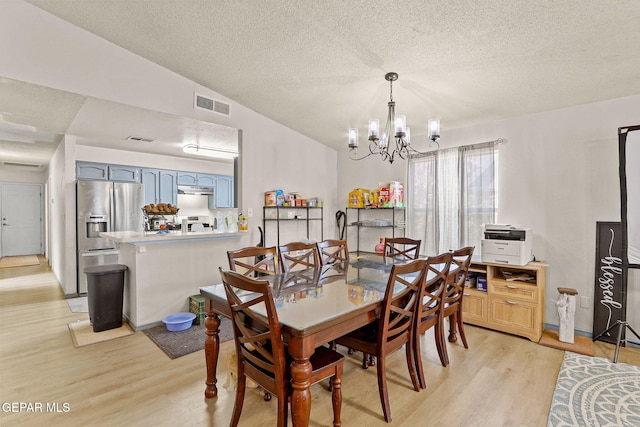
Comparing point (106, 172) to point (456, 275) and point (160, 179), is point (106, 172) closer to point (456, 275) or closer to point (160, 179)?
point (160, 179)

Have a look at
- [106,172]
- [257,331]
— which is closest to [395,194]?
[257,331]

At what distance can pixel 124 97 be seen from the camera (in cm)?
307

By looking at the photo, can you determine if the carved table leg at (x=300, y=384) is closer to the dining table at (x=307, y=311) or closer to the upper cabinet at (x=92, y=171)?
the dining table at (x=307, y=311)

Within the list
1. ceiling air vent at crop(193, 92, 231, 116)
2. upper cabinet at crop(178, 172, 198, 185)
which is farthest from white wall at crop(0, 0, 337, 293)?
upper cabinet at crop(178, 172, 198, 185)

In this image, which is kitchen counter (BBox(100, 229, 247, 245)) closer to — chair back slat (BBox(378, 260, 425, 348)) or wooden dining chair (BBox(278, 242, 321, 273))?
wooden dining chair (BBox(278, 242, 321, 273))

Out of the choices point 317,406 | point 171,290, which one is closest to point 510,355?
point 317,406

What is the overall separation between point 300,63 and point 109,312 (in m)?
3.18

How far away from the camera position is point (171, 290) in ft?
11.4

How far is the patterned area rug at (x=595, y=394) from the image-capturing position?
1.89 meters

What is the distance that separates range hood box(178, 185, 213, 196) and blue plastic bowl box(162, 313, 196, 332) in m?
3.43

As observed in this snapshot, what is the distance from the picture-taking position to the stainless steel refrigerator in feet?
14.8

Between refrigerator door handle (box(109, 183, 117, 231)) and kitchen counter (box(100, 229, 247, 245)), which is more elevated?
refrigerator door handle (box(109, 183, 117, 231))

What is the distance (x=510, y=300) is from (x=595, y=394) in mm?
1079

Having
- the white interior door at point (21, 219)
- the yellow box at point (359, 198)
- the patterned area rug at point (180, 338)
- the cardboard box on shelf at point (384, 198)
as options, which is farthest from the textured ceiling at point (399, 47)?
the white interior door at point (21, 219)
